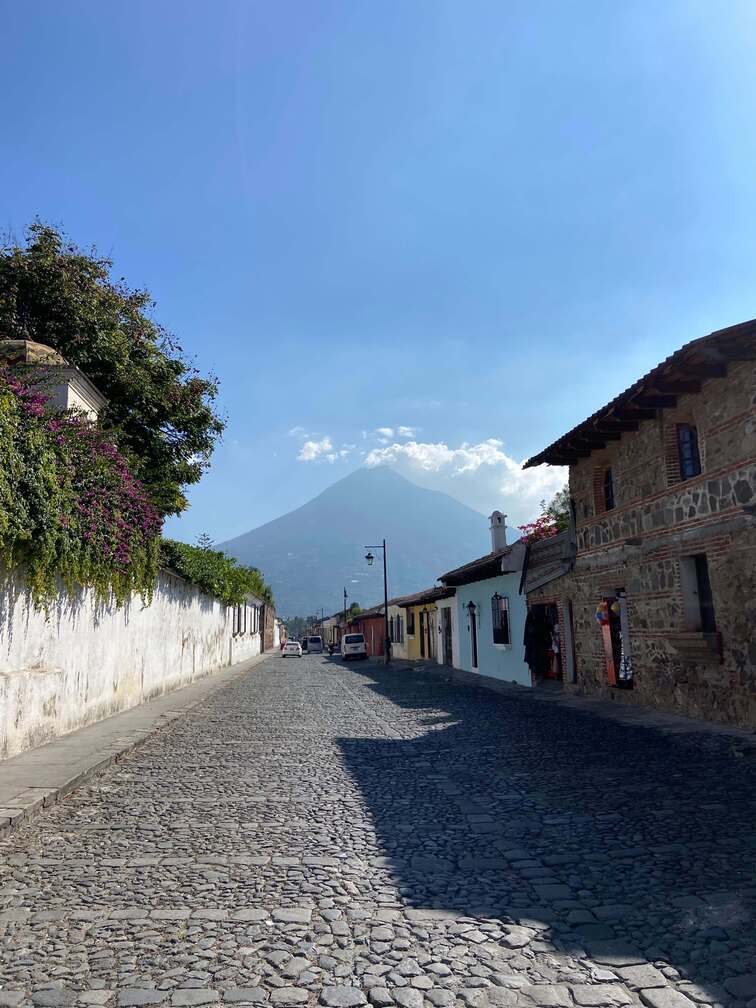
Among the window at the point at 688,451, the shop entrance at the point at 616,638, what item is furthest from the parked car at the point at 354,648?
the window at the point at 688,451

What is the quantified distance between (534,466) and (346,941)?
1335cm

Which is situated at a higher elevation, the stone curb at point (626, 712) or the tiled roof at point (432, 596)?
the tiled roof at point (432, 596)

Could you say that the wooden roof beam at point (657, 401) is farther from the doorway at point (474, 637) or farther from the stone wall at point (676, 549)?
the doorway at point (474, 637)

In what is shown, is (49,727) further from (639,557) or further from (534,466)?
(534,466)

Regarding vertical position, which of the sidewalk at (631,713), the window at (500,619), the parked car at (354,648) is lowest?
the sidewalk at (631,713)

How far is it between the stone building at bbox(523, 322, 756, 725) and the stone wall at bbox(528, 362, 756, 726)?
2cm

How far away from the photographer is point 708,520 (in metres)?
10.4

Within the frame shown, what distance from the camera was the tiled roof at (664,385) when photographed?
358 inches

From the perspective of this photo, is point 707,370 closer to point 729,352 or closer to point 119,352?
point 729,352

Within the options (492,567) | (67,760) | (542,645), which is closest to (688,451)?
(542,645)

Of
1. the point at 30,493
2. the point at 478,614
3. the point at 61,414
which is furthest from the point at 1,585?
the point at 478,614

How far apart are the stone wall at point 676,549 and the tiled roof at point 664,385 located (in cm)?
22

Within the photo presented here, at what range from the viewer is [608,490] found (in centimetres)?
1447

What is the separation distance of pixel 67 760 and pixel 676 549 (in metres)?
9.34
